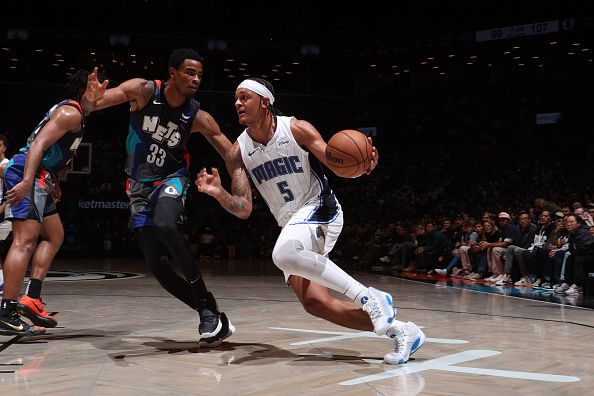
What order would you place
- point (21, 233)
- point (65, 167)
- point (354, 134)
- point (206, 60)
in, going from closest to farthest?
point (354, 134) < point (21, 233) < point (65, 167) < point (206, 60)

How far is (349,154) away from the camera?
3676 mm

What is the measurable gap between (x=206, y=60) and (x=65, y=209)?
805cm

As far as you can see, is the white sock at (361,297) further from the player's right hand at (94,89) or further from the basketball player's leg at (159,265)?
the player's right hand at (94,89)

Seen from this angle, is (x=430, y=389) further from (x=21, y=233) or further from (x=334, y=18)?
(x=334, y=18)

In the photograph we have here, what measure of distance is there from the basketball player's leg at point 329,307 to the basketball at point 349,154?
0.71 metres

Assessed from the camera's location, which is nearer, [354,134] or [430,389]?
[430,389]

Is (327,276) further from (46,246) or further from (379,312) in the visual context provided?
(46,246)

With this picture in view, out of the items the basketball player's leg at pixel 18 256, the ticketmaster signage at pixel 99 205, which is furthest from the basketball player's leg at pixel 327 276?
the ticketmaster signage at pixel 99 205

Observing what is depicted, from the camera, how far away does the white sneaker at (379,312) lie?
11.9 ft

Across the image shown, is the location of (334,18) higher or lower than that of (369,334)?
higher

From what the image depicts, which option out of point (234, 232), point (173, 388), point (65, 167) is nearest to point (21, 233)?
point (65, 167)

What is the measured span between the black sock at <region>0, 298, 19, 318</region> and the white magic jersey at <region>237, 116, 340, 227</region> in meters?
1.84

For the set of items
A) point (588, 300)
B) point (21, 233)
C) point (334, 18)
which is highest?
point (334, 18)

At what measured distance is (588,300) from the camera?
789cm
